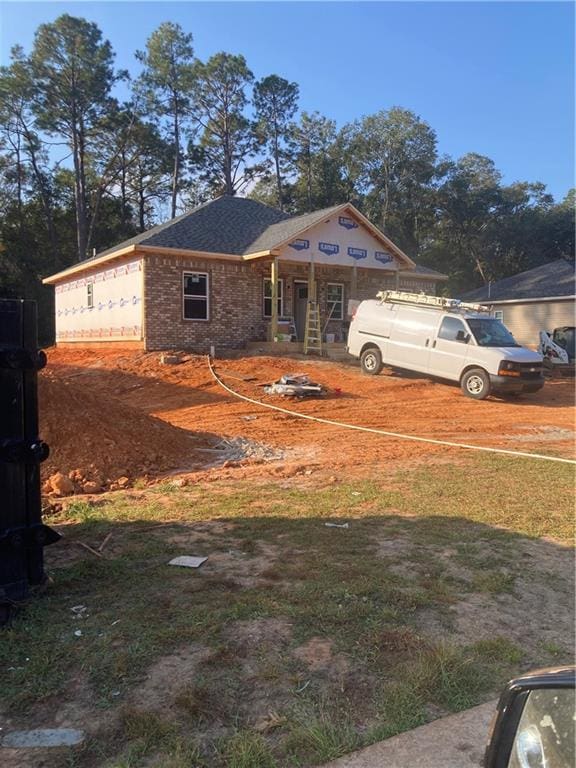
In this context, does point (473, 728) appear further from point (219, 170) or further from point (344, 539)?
point (219, 170)

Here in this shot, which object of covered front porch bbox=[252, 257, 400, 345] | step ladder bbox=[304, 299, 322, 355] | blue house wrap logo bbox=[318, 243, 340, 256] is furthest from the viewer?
covered front porch bbox=[252, 257, 400, 345]

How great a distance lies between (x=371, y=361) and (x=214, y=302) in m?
6.51

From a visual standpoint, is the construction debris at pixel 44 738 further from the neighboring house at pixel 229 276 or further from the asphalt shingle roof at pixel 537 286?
the asphalt shingle roof at pixel 537 286

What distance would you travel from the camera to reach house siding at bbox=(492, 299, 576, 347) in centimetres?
2933

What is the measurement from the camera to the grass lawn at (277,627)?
2.60 m

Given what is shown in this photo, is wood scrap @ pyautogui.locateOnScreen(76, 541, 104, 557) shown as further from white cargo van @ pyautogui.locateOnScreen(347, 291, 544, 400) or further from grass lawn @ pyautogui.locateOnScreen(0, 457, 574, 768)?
white cargo van @ pyautogui.locateOnScreen(347, 291, 544, 400)

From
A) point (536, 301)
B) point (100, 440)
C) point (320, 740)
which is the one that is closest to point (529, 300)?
point (536, 301)

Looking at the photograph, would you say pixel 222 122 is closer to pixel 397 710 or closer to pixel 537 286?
pixel 537 286

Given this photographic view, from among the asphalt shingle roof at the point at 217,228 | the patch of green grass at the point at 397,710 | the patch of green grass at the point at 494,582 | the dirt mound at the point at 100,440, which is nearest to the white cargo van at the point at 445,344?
the asphalt shingle roof at the point at 217,228

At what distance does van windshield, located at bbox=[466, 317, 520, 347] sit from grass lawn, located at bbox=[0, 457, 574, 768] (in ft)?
29.9

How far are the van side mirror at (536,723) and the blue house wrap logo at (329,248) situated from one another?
20544 millimetres

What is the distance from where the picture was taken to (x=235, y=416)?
38.4 ft

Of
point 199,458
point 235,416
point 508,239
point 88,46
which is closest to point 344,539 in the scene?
point 199,458

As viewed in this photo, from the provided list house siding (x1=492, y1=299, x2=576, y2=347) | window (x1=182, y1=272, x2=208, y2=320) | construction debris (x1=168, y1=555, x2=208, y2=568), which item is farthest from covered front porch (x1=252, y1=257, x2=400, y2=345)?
construction debris (x1=168, y1=555, x2=208, y2=568)
